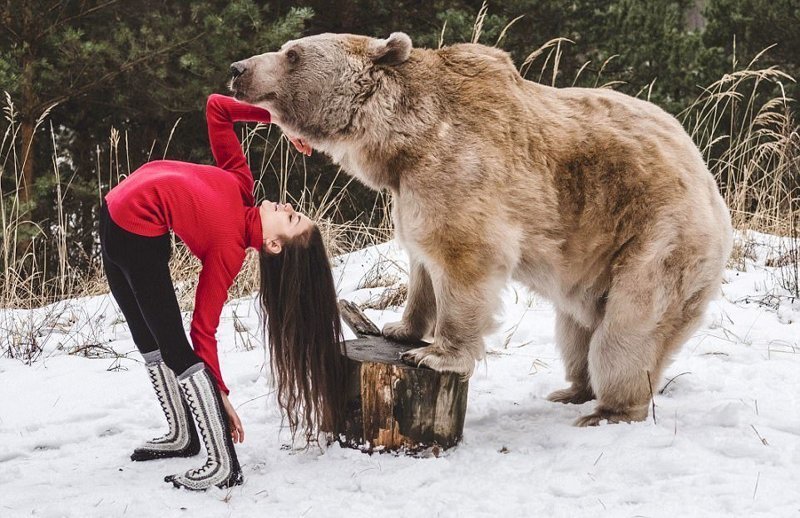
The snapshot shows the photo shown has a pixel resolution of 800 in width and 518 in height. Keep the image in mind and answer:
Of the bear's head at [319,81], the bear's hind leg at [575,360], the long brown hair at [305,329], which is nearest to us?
the long brown hair at [305,329]

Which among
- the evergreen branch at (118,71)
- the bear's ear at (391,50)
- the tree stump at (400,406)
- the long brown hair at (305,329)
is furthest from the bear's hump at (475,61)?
the evergreen branch at (118,71)

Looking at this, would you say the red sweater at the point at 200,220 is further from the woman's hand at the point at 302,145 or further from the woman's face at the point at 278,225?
the woman's hand at the point at 302,145

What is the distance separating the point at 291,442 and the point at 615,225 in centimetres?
160

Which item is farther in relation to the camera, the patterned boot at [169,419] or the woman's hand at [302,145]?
the woman's hand at [302,145]

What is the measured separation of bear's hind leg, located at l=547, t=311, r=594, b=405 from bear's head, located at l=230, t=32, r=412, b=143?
1384mm

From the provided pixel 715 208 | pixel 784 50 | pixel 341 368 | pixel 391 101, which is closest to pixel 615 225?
pixel 715 208

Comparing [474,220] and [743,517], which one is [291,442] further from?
[743,517]

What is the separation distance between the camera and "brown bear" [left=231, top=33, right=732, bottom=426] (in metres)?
3.13

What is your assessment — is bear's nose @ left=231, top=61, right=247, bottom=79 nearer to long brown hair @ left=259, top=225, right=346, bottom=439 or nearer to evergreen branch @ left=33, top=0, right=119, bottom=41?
long brown hair @ left=259, top=225, right=346, bottom=439

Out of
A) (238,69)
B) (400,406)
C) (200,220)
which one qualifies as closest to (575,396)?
(400,406)

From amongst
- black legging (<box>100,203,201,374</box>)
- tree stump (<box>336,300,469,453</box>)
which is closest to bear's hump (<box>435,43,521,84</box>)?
tree stump (<box>336,300,469,453</box>)

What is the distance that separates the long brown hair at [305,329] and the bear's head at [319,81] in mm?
550

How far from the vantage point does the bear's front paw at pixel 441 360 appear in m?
3.08

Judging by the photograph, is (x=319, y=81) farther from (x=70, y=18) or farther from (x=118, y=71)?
(x=70, y=18)
